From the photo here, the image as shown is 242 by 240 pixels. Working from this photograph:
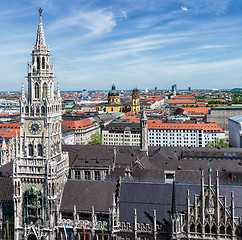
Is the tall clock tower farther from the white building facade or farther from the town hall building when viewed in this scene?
the white building facade

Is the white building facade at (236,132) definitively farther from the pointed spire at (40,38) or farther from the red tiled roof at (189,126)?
the pointed spire at (40,38)

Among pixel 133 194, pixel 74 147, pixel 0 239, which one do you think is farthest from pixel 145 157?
pixel 0 239

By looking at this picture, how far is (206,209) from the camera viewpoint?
5062 cm

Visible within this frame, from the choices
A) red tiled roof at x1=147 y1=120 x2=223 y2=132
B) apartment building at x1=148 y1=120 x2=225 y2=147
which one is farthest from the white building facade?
red tiled roof at x1=147 y1=120 x2=223 y2=132

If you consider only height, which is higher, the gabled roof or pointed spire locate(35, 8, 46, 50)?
pointed spire locate(35, 8, 46, 50)

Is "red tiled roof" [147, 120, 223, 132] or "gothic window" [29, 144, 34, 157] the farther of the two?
"red tiled roof" [147, 120, 223, 132]

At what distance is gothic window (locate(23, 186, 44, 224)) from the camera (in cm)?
6069

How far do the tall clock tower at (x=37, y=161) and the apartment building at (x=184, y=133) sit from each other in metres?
134

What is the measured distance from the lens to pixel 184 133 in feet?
624

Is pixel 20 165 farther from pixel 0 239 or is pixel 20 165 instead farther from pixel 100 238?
pixel 100 238

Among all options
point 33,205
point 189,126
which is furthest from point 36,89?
point 189,126

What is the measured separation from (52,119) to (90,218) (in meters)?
19.5

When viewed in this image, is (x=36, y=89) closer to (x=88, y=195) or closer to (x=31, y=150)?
(x=31, y=150)

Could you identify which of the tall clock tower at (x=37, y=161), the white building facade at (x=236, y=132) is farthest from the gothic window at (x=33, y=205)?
the white building facade at (x=236, y=132)
